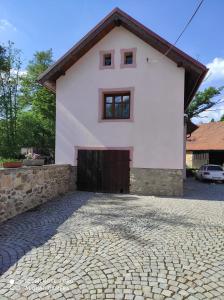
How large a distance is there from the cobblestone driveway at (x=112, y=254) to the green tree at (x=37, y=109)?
18436 millimetres

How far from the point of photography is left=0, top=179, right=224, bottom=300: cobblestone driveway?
12.5 ft

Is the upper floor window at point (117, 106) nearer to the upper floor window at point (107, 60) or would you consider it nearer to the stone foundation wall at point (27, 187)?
the upper floor window at point (107, 60)

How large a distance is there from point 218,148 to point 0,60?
18838 mm

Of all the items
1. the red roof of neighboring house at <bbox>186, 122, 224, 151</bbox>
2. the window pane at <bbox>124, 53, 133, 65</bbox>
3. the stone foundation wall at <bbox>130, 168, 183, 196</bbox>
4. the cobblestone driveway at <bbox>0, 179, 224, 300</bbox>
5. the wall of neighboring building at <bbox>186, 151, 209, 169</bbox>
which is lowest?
the cobblestone driveway at <bbox>0, 179, 224, 300</bbox>

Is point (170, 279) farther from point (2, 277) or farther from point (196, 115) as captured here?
point (196, 115)

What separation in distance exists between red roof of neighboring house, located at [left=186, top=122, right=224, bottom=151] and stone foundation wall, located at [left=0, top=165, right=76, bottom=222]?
18.1m

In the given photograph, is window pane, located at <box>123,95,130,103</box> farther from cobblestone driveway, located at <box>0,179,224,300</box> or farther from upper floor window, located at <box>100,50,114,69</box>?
cobblestone driveway, located at <box>0,179,224,300</box>

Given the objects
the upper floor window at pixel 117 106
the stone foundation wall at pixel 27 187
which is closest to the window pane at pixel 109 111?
the upper floor window at pixel 117 106

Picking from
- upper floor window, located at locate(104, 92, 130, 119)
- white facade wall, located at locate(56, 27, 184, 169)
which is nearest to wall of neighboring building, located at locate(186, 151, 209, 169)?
white facade wall, located at locate(56, 27, 184, 169)

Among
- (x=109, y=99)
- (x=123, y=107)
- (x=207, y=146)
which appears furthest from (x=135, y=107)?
(x=207, y=146)

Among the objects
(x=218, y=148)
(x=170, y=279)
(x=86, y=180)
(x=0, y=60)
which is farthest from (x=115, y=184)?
(x=218, y=148)

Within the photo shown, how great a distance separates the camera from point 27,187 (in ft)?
27.6

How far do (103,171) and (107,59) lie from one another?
4.93 m

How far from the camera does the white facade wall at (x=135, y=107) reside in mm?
11609
